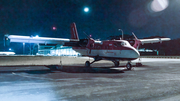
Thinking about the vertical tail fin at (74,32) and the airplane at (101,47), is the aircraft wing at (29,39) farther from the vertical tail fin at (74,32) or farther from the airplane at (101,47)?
the vertical tail fin at (74,32)

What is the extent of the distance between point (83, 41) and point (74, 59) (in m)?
8.41

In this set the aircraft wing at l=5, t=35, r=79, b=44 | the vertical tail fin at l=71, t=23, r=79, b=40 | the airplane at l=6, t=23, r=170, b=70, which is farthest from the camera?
the vertical tail fin at l=71, t=23, r=79, b=40

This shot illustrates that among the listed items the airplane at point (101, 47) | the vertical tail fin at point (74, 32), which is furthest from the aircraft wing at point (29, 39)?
the vertical tail fin at point (74, 32)

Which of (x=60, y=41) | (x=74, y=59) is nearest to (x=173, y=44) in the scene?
(x=74, y=59)

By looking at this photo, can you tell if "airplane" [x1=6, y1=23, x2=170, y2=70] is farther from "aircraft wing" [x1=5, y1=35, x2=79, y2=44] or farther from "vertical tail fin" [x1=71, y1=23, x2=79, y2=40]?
"vertical tail fin" [x1=71, y1=23, x2=79, y2=40]

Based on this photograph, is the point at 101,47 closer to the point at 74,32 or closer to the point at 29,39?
the point at 29,39

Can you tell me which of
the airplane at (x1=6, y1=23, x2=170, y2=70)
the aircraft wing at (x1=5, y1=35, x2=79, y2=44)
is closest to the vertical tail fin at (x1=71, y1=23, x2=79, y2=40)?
the airplane at (x1=6, y1=23, x2=170, y2=70)

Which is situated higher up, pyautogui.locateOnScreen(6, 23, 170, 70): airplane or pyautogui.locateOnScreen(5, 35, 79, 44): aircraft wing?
pyautogui.locateOnScreen(5, 35, 79, 44): aircraft wing

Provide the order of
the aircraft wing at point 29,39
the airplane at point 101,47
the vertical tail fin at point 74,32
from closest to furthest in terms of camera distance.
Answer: the airplane at point 101,47
the aircraft wing at point 29,39
the vertical tail fin at point 74,32

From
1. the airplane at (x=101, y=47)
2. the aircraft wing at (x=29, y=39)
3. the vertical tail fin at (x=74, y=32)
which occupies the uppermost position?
the vertical tail fin at (x=74, y=32)

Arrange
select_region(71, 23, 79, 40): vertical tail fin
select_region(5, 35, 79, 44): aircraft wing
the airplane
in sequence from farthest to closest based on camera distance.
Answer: select_region(71, 23, 79, 40): vertical tail fin
select_region(5, 35, 79, 44): aircraft wing
the airplane

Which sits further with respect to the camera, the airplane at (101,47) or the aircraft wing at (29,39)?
the aircraft wing at (29,39)

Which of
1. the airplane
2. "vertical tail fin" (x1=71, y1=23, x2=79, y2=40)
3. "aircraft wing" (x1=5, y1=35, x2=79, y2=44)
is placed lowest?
the airplane

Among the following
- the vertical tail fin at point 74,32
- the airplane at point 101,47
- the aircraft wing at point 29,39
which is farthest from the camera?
the vertical tail fin at point 74,32
